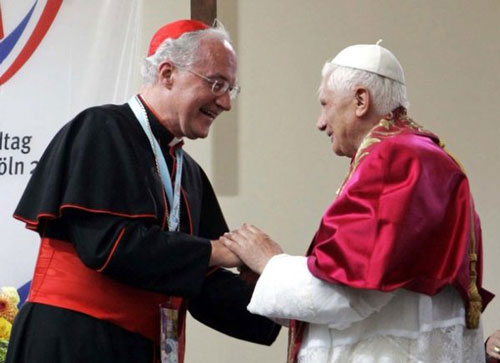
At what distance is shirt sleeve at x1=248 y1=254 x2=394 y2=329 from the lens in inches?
98.2

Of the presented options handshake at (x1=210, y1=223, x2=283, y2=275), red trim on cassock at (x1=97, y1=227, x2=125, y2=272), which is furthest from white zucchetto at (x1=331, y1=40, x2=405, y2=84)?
red trim on cassock at (x1=97, y1=227, x2=125, y2=272)

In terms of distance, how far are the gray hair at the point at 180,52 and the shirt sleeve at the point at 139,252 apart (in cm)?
62

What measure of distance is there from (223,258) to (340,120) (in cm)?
58

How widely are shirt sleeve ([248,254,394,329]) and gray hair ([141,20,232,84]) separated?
3.09 feet

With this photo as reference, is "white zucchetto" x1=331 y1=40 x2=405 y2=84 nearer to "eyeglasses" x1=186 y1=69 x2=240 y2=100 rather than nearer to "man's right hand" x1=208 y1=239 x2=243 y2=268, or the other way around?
"eyeglasses" x1=186 y1=69 x2=240 y2=100

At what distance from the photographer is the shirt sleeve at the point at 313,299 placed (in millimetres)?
2494

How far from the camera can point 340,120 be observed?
2852 millimetres

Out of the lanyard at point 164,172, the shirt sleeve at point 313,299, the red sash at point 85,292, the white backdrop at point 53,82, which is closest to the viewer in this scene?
the shirt sleeve at point 313,299

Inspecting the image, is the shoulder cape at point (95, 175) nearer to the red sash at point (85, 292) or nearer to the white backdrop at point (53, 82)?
the red sash at point (85, 292)

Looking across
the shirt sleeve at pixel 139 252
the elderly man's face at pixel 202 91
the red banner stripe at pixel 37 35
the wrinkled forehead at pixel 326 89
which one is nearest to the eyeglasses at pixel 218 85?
the elderly man's face at pixel 202 91

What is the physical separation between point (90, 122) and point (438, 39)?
8.95 ft

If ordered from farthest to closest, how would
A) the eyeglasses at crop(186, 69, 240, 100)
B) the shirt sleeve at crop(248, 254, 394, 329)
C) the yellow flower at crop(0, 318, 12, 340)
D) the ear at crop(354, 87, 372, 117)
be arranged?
1. the yellow flower at crop(0, 318, 12, 340)
2. the eyeglasses at crop(186, 69, 240, 100)
3. the ear at crop(354, 87, 372, 117)
4. the shirt sleeve at crop(248, 254, 394, 329)

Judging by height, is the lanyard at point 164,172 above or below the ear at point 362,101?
below

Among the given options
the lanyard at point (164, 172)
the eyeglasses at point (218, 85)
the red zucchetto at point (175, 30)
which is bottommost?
the lanyard at point (164, 172)
